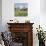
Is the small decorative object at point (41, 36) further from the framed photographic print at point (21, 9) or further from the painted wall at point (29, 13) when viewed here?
the framed photographic print at point (21, 9)

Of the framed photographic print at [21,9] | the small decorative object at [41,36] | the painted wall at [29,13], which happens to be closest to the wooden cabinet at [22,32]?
the painted wall at [29,13]

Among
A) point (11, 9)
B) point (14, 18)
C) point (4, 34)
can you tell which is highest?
point (11, 9)

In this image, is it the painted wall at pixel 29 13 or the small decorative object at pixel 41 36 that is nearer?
the small decorative object at pixel 41 36

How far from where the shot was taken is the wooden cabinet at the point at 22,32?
5.95m

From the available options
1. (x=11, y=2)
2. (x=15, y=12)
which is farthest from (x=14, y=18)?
(x=11, y=2)

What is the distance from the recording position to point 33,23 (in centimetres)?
596

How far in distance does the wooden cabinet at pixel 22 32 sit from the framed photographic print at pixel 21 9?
472mm

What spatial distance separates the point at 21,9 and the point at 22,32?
0.97m

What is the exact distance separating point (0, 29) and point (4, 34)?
1.31 meters

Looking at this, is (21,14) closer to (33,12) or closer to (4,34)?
(33,12)

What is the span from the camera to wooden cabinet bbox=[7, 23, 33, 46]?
19.5 ft

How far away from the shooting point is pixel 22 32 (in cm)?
604

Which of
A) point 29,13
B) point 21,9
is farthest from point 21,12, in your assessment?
Result: point 29,13

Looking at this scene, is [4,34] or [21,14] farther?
[21,14]
